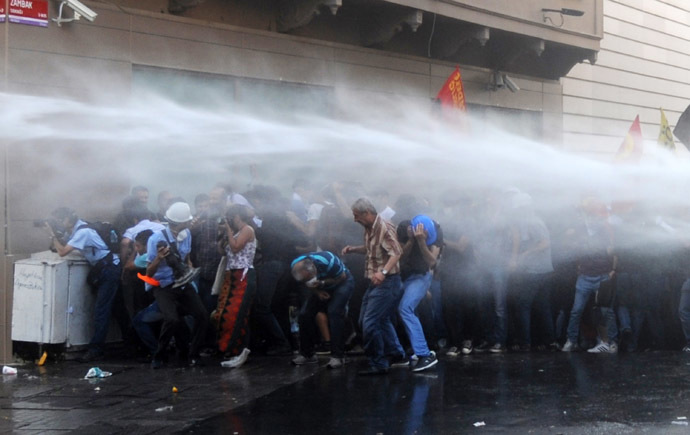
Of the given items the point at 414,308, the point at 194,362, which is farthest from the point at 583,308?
the point at 194,362

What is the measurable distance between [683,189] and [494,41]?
593 centimetres

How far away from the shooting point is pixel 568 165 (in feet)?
40.5

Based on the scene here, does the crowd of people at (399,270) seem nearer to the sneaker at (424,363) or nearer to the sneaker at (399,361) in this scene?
the sneaker at (399,361)

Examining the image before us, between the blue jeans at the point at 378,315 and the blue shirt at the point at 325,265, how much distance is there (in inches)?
15.7

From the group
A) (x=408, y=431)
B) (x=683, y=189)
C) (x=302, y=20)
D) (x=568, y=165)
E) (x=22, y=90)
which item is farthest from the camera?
(x=302, y=20)

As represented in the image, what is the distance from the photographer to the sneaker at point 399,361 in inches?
392

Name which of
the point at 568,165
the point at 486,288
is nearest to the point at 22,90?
the point at 486,288

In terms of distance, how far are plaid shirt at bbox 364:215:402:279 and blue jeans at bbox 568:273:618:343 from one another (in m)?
2.69

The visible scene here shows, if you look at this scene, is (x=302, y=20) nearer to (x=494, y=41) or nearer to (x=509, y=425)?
(x=494, y=41)

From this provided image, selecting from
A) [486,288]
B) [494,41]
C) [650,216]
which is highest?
[494,41]

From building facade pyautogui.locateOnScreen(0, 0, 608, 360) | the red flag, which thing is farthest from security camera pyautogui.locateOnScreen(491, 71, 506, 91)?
the red flag

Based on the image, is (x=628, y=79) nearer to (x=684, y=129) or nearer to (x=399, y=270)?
(x=684, y=129)

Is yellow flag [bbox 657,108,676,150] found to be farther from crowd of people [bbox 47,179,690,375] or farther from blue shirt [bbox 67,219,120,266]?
blue shirt [bbox 67,219,120,266]

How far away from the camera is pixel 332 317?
970 centimetres
